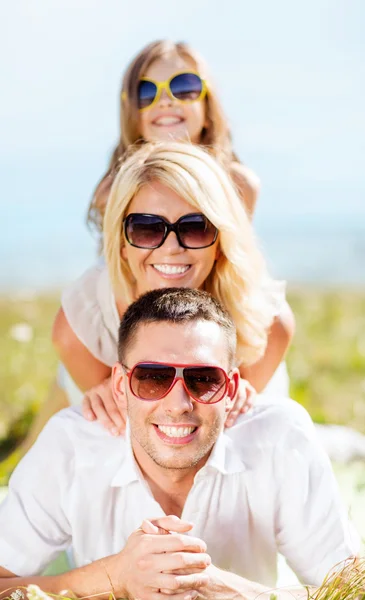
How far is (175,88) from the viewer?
4.09 m

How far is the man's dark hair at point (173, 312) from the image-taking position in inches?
99.5

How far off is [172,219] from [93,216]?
1291 millimetres

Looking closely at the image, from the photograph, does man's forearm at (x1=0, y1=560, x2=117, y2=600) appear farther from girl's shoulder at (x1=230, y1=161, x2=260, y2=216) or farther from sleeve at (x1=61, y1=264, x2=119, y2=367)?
girl's shoulder at (x1=230, y1=161, x2=260, y2=216)

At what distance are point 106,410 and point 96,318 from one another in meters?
0.81

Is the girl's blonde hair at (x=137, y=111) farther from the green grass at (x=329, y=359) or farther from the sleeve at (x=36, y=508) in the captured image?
the green grass at (x=329, y=359)

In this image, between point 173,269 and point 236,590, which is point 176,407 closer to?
point 236,590

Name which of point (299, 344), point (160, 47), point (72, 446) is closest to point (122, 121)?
point (160, 47)

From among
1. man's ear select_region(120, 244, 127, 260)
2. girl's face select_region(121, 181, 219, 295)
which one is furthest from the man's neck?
man's ear select_region(120, 244, 127, 260)

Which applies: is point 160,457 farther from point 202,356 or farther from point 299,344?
point 299,344

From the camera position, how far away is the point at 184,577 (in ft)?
7.54

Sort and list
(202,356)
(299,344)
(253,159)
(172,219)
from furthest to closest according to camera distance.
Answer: (253,159) → (299,344) → (172,219) → (202,356)

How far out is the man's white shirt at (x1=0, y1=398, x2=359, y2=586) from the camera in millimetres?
2611

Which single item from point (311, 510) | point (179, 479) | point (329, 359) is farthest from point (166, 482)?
point (329, 359)

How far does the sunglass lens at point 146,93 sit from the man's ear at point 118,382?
6.31ft
